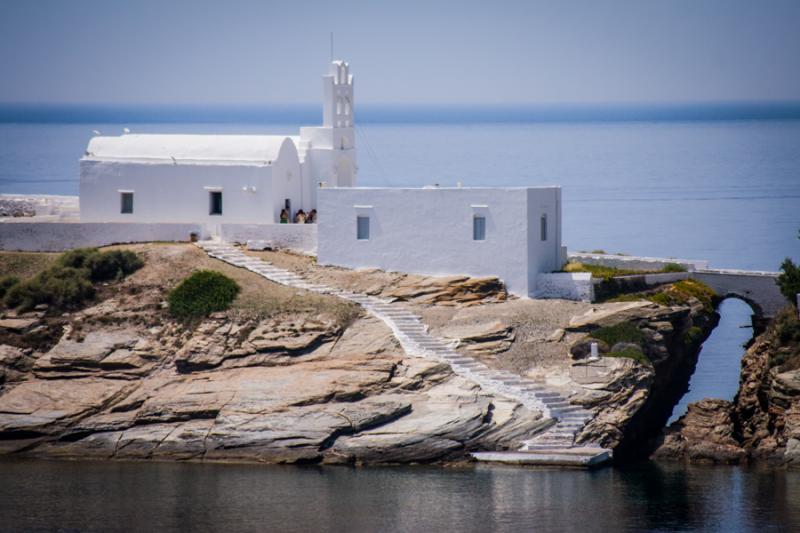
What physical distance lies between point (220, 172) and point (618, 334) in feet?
63.1

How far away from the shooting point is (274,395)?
200 ft

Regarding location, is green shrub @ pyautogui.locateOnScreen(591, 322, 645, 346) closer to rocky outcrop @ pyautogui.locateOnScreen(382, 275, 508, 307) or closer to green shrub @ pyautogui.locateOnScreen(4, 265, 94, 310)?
rocky outcrop @ pyautogui.locateOnScreen(382, 275, 508, 307)

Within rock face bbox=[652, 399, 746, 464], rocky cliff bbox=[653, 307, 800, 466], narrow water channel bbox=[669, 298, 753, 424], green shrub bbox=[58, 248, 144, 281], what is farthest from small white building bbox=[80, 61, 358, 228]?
rocky cliff bbox=[653, 307, 800, 466]

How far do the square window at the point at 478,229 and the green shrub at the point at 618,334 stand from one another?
6.59 m

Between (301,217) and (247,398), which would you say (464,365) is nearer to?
(247,398)

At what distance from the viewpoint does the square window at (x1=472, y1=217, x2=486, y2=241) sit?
67.8 meters

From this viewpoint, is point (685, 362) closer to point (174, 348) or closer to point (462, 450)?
point (462, 450)

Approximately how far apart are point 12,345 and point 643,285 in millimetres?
24321

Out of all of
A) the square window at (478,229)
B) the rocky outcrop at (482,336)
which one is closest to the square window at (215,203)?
the square window at (478,229)

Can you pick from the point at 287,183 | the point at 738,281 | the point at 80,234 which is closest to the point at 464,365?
the point at 738,281

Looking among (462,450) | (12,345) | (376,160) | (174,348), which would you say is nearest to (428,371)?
(462,450)

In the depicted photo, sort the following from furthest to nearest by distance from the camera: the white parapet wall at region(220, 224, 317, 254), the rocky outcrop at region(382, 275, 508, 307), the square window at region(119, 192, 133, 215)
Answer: the square window at region(119, 192, 133, 215), the white parapet wall at region(220, 224, 317, 254), the rocky outcrop at region(382, 275, 508, 307)

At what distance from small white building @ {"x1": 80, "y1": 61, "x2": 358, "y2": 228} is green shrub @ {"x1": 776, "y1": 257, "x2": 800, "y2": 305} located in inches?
775

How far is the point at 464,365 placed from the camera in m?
62.6
